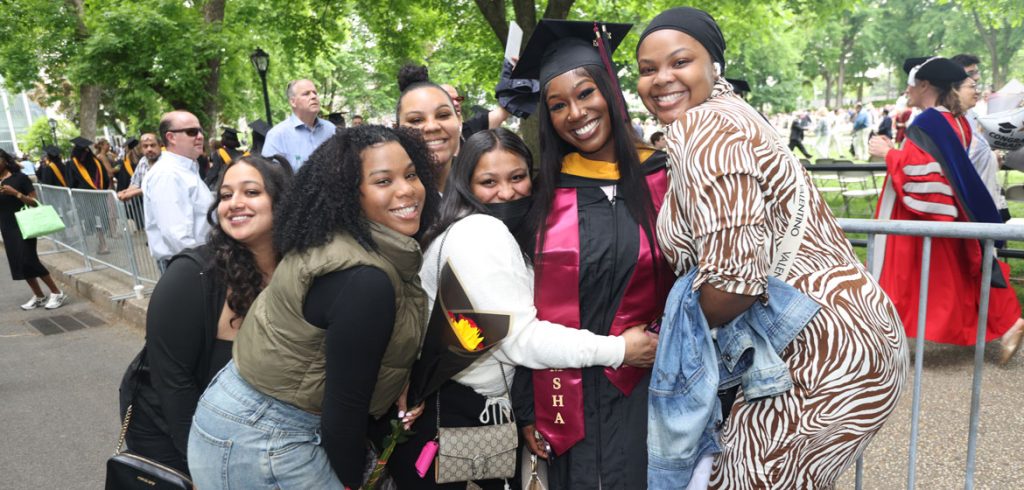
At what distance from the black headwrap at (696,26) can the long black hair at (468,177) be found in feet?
2.18

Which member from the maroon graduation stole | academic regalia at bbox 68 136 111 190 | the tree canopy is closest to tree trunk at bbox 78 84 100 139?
the tree canopy

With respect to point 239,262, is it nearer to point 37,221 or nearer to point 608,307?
point 608,307

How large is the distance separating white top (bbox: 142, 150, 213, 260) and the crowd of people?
2669 mm

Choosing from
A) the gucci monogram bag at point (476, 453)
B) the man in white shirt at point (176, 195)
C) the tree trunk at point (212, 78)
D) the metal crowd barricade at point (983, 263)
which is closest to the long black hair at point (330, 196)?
the gucci monogram bag at point (476, 453)

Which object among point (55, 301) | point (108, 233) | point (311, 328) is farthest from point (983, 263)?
point (55, 301)

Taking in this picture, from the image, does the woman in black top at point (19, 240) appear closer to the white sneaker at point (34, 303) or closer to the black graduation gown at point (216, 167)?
the white sneaker at point (34, 303)

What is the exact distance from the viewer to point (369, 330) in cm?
180

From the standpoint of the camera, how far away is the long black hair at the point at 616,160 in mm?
1922

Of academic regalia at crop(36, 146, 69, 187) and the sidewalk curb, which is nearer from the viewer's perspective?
the sidewalk curb

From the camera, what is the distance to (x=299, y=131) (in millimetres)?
5844

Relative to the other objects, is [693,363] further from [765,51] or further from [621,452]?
[765,51]

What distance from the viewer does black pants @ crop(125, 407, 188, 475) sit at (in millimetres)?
2400

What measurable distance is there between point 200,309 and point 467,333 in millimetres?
1029

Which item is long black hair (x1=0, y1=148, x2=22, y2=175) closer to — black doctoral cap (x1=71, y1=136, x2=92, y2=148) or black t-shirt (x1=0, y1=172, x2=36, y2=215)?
black t-shirt (x1=0, y1=172, x2=36, y2=215)
